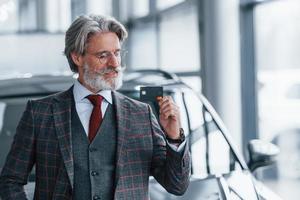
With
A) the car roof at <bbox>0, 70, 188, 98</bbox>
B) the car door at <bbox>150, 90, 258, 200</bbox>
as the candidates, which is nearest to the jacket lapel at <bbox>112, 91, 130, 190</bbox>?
the car door at <bbox>150, 90, 258, 200</bbox>

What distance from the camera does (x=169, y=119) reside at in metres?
2.14

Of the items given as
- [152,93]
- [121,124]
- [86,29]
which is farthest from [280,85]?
[86,29]

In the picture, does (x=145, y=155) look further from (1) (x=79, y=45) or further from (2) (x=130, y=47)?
(2) (x=130, y=47)

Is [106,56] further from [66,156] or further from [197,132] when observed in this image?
[197,132]

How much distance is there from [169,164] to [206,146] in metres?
1.21

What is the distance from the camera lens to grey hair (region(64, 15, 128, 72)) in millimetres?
2150

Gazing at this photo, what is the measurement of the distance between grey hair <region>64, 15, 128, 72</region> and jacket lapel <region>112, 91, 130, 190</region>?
204mm

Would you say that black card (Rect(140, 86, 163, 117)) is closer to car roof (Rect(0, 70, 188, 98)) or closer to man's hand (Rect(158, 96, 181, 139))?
man's hand (Rect(158, 96, 181, 139))

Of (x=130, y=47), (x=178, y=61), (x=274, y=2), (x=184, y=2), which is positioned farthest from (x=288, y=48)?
(x=130, y=47)

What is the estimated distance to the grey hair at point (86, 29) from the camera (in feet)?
7.06

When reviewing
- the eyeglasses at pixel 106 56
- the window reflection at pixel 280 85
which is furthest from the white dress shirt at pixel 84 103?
the window reflection at pixel 280 85

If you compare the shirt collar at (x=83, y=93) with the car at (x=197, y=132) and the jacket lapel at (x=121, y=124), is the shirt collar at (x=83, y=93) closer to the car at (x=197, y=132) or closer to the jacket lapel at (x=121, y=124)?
the jacket lapel at (x=121, y=124)

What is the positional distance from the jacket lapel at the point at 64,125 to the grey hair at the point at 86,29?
16cm

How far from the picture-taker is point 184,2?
8.09 m
